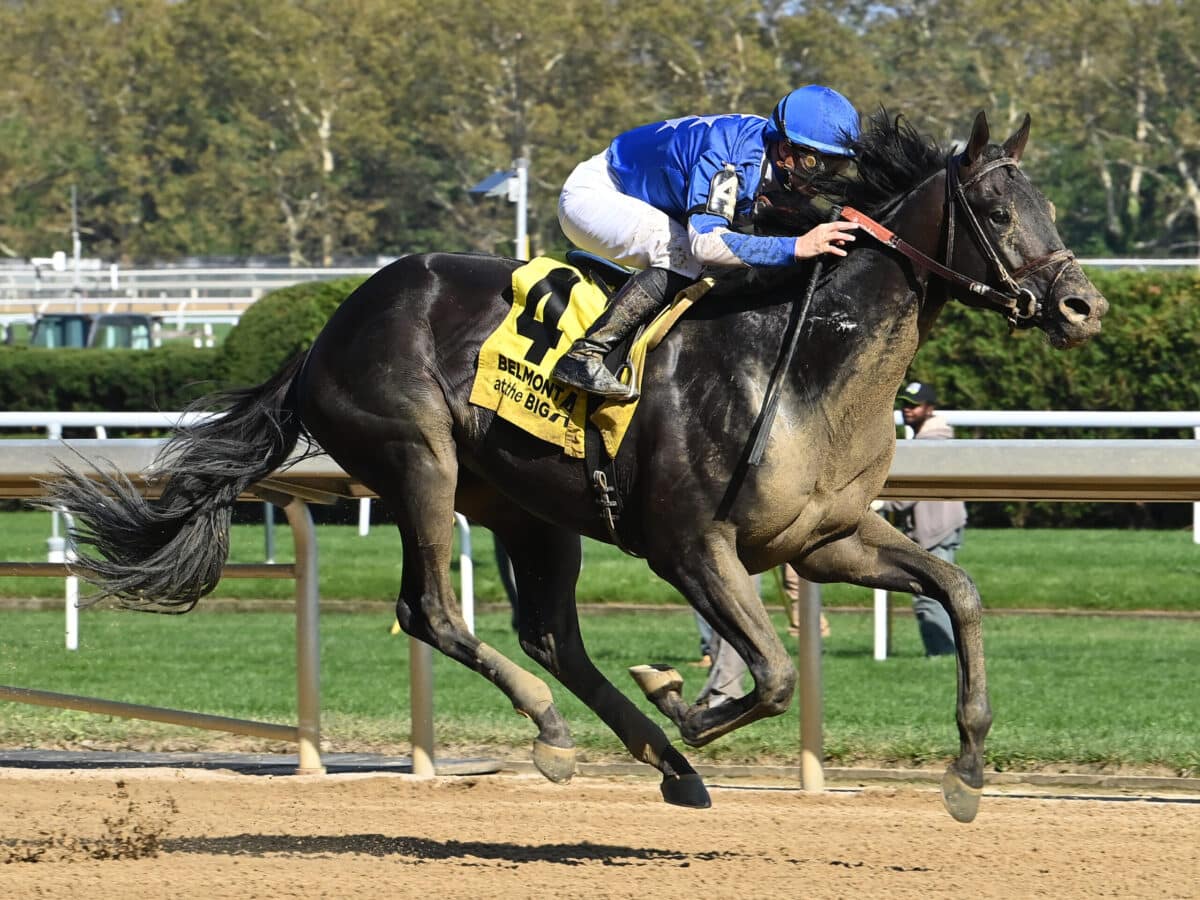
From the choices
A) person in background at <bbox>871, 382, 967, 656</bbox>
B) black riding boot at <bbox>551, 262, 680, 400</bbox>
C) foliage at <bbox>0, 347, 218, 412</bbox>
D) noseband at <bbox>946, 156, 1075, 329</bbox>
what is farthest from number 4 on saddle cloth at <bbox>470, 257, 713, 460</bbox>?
foliage at <bbox>0, 347, 218, 412</bbox>

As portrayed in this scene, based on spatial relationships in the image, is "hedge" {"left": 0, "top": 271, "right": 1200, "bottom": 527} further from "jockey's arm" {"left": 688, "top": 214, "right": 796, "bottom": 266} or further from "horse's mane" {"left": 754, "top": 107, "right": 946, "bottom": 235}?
"jockey's arm" {"left": 688, "top": 214, "right": 796, "bottom": 266}

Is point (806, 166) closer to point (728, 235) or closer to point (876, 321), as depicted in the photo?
point (728, 235)

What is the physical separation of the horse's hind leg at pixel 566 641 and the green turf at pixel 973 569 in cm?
169

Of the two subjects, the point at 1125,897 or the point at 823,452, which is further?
the point at 823,452

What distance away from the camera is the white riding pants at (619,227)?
4602mm

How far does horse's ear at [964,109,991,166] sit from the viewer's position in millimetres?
4203

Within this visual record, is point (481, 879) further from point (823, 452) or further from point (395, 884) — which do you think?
point (823, 452)

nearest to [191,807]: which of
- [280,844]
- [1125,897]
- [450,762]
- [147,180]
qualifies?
[280,844]

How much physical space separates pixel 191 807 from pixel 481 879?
138cm

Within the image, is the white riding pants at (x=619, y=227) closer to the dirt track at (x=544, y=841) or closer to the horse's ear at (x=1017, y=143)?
the horse's ear at (x=1017, y=143)

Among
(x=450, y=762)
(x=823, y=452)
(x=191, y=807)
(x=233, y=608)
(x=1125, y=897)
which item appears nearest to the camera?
(x=1125, y=897)

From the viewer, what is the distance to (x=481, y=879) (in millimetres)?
4352

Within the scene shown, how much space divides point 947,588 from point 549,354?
115 centimetres

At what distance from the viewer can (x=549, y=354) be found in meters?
4.66
